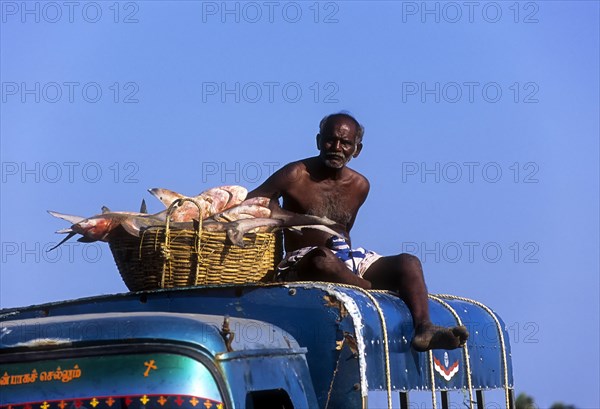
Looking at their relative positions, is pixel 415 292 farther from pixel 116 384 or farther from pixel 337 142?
pixel 116 384

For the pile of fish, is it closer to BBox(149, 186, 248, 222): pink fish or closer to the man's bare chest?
BBox(149, 186, 248, 222): pink fish

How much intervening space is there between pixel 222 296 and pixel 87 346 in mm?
1225

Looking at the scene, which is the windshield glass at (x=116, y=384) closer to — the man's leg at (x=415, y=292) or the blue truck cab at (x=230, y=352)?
the blue truck cab at (x=230, y=352)

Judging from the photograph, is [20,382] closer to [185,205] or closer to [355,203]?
[185,205]

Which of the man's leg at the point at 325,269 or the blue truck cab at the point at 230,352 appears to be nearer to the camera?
the blue truck cab at the point at 230,352

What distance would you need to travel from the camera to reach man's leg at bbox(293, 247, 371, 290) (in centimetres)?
617

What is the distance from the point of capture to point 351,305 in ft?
18.1

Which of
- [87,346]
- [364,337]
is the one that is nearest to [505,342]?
[364,337]

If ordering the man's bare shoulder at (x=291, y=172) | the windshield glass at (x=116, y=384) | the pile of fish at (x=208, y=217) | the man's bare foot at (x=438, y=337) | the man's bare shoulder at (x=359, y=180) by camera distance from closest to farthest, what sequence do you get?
the windshield glass at (x=116, y=384) → the man's bare foot at (x=438, y=337) → the pile of fish at (x=208, y=217) → the man's bare shoulder at (x=291, y=172) → the man's bare shoulder at (x=359, y=180)

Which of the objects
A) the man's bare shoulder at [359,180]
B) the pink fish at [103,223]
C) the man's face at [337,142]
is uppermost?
the man's face at [337,142]

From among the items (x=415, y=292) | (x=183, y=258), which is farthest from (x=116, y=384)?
(x=415, y=292)

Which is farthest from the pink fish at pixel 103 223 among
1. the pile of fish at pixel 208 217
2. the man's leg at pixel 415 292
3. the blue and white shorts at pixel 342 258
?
the man's leg at pixel 415 292

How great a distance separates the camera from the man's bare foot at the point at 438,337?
5.93 meters

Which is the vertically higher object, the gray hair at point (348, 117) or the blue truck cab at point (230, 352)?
the gray hair at point (348, 117)
